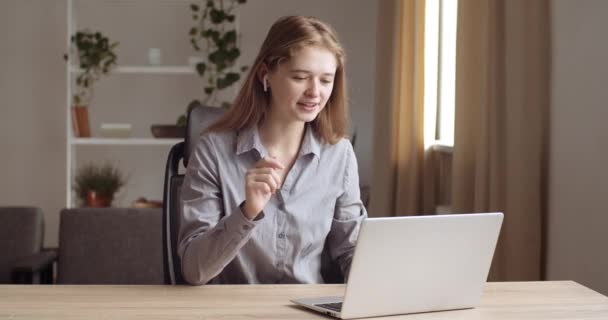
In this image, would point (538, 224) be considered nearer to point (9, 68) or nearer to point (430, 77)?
point (430, 77)

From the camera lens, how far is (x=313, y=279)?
2.02 meters

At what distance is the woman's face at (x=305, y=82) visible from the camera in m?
1.88

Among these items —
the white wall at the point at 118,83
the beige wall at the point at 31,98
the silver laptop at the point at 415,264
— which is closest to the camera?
the silver laptop at the point at 415,264

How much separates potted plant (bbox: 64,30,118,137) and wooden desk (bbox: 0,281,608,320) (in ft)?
12.3

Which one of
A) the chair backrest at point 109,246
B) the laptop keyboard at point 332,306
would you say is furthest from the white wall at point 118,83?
the laptop keyboard at point 332,306

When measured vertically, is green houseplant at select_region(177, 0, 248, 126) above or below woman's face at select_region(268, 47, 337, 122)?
above

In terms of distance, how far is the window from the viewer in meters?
4.53

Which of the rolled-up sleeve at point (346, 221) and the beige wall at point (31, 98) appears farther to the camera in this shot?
the beige wall at point (31, 98)

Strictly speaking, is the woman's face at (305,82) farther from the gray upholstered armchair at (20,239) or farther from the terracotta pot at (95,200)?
the terracotta pot at (95,200)

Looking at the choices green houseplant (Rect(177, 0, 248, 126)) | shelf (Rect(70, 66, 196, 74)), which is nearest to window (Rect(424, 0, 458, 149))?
green houseplant (Rect(177, 0, 248, 126))

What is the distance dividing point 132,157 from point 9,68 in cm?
101

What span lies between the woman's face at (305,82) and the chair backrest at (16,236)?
156 cm

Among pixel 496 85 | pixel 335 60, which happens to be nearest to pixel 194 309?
pixel 335 60

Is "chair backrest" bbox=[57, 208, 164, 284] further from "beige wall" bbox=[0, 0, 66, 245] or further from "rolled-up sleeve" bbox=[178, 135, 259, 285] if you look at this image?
"beige wall" bbox=[0, 0, 66, 245]
